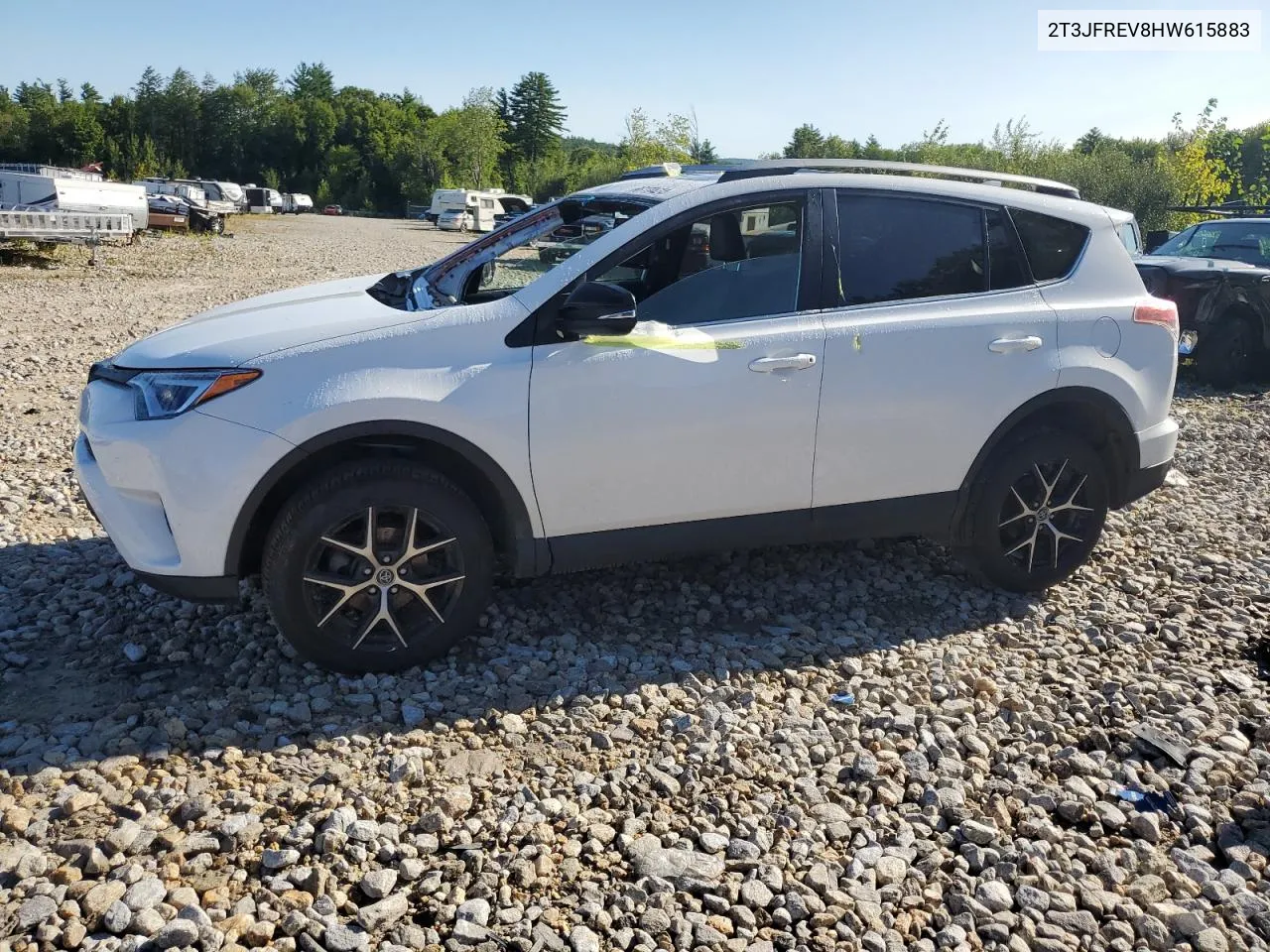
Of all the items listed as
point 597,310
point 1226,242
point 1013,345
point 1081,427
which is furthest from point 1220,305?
point 597,310

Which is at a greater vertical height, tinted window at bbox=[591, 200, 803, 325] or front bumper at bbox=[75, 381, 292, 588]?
tinted window at bbox=[591, 200, 803, 325]

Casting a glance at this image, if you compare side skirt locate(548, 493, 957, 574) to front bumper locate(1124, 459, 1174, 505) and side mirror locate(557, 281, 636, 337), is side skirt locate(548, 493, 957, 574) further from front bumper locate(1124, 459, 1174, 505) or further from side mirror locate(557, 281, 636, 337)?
front bumper locate(1124, 459, 1174, 505)

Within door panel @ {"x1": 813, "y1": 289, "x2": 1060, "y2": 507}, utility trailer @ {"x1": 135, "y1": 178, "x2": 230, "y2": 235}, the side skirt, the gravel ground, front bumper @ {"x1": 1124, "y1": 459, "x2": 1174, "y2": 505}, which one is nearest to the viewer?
the gravel ground

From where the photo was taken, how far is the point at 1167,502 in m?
6.79

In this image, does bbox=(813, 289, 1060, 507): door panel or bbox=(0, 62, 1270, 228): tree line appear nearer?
bbox=(813, 289, 1060, 507): door panel

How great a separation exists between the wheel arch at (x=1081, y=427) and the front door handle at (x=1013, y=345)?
0.77 feet

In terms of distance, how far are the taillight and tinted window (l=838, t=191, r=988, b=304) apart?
82 centimetres

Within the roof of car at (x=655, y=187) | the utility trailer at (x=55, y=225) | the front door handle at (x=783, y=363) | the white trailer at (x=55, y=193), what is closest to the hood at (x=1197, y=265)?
the roof of car at (x=655, y=187)

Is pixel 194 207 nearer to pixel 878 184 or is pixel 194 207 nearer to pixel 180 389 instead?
pixel 180 389

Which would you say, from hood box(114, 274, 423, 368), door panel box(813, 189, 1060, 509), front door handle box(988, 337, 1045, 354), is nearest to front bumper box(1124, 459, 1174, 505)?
door panel box(813, 189, 1060, 509)

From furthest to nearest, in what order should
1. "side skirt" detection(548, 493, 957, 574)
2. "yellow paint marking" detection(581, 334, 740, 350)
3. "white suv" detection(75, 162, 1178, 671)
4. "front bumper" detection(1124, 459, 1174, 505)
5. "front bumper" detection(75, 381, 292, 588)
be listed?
"front bumper" detection(1124, 459, 1174, 505)
"side skirt" detection(548, 493, 957, 574)
"yellow paint marking" detection(581, 334, 740, 350)
"white suv" detection(75, 162, 1178, 671)
"front bumper" detection(75, 381, 292, 588)

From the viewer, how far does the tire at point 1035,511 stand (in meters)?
4.66

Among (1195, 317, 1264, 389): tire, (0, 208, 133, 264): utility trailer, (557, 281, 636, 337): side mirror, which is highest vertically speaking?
(0, 208, 133, 264): utility trailer

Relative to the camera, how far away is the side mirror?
12.5 feet
